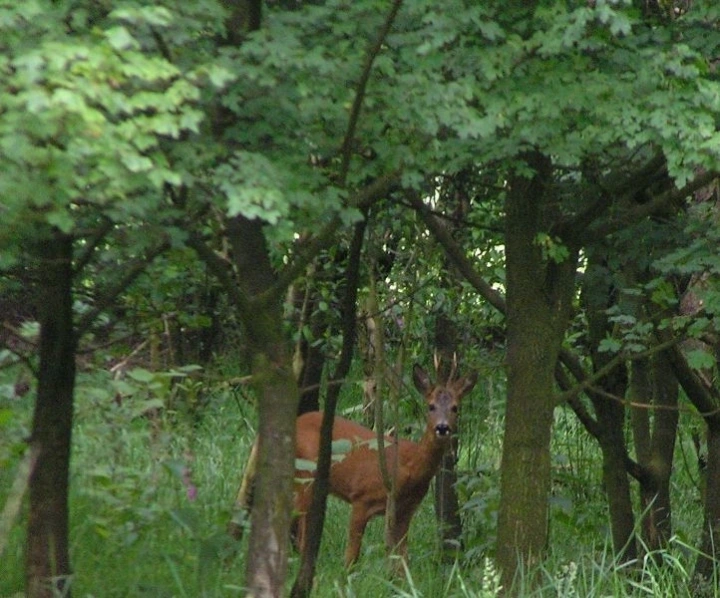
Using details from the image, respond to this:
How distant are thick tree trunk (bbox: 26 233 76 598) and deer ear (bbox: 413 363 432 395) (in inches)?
184

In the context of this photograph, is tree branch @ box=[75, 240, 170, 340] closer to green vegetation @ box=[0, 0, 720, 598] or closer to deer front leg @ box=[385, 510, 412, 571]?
green vegetation @ box=[0, 0, 720, 598]

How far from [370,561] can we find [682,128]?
455cm

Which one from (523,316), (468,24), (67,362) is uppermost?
(468,24)

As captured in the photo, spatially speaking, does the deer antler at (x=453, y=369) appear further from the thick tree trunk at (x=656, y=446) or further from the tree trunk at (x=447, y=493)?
the thick tree trunk at (x=656, y=446)

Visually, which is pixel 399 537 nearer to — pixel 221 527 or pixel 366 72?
pixel 221 527

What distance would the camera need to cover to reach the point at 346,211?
4.70 meters

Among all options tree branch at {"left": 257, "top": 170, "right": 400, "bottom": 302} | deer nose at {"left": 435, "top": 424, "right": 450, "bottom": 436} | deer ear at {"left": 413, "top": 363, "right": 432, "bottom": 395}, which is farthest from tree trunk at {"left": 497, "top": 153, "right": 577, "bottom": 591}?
deer ear at {"left": 413, "top": 363, "right": 432, "bottom": 395}

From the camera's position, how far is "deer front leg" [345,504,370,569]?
9109 millimetres

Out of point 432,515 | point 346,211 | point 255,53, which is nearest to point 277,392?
point 346,211

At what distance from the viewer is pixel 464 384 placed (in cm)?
991

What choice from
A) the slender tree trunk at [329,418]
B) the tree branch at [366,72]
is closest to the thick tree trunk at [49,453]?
the slender tree trunk at [329,418]

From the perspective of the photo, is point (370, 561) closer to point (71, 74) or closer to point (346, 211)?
point (346, 211)

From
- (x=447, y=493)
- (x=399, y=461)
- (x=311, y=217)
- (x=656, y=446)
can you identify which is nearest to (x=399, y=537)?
(x=447, y=493)

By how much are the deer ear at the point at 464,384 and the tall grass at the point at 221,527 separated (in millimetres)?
501
